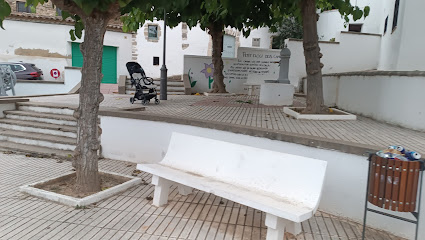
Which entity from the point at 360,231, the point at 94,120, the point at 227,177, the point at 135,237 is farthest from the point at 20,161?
the point at 360,231

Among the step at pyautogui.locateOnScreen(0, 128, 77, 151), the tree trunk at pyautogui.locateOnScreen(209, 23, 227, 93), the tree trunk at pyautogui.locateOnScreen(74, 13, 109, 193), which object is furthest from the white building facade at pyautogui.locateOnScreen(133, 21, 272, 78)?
the tree trunk at pyautogui.locateOnScreen(74, 13, 109, 193)

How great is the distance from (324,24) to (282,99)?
11759mm

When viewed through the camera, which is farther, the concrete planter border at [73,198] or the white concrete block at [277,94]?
the white concrete block at [277,94]

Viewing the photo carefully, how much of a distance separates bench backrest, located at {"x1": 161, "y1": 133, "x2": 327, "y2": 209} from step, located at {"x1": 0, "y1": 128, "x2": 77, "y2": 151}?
3.11 meters

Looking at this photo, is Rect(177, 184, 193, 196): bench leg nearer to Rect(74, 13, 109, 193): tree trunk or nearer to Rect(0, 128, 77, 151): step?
Rect(74, 13, 109, 193): tree trunk

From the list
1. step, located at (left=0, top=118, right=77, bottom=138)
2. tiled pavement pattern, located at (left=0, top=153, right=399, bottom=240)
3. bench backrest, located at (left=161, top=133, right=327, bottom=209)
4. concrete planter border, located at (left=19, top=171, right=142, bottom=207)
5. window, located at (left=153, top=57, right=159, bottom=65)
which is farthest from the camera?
window, located at (left=153, top=57, right=159, bottom=65)

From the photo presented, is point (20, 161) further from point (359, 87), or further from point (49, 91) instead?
point (49, 91)

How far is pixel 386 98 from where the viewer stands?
699cm

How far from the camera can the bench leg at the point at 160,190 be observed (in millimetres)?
3977

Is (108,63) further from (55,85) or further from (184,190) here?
(184,190)

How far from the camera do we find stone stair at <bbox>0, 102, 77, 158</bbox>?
650cm

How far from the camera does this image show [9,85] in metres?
12.7

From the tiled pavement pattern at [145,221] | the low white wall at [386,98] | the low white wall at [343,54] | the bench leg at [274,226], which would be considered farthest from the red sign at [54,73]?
the bench leg at [274,226]

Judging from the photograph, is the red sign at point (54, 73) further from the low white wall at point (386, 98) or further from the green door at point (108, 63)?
the low white wall at point (386, 98)
